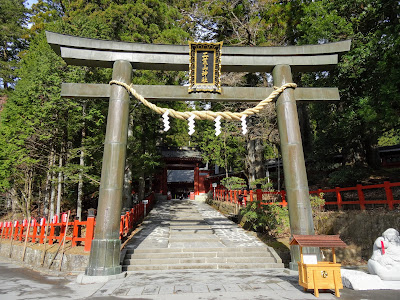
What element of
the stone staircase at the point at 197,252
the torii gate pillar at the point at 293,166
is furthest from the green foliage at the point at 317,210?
the torii gate pillar at the point at 293,166

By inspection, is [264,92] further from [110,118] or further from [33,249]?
[33,249]

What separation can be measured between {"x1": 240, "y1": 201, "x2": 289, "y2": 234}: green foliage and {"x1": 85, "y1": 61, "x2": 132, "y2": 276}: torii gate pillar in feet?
18.9

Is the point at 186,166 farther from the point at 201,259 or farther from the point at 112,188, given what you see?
the point at 112,188

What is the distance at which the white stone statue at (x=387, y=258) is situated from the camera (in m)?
4.33

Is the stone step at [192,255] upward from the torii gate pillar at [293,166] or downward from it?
downward

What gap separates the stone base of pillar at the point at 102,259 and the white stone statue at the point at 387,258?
17.3ft

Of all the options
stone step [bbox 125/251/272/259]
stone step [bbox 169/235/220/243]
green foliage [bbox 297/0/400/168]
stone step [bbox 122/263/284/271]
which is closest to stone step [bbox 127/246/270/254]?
stone step [bbox 125/251/272/259]

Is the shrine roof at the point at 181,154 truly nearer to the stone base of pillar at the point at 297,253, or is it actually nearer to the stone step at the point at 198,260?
the stone step at the point at 198,260

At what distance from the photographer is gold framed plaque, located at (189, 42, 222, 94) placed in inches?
259

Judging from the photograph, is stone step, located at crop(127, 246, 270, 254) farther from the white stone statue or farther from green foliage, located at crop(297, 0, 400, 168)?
green foliage, located at crop(297, 0, 400, 168)

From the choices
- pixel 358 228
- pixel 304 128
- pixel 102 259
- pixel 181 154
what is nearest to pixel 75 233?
pixel 102 259

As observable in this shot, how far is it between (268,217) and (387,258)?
17.2ft

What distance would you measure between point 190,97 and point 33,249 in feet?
28.1

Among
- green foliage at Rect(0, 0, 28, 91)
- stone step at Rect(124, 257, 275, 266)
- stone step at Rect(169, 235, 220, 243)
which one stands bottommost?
stone step at Rect(124, 257, 275, 266)
